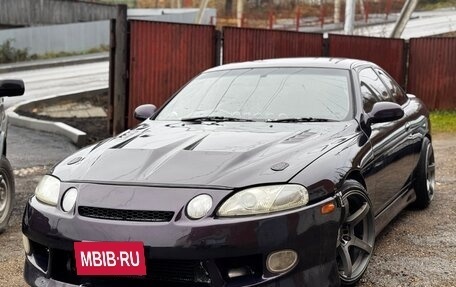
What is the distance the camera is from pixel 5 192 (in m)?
5.67

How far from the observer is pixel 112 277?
3309 mm

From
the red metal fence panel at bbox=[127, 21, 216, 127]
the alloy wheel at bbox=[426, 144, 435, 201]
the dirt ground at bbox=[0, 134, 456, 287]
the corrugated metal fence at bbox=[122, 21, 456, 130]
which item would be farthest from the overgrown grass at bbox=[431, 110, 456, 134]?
the alloy wheel at bbox=[426, 144, 435, 201]

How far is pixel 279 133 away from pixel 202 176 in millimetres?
906

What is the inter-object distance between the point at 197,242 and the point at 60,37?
93.7 ft

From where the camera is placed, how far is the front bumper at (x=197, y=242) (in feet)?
10.3

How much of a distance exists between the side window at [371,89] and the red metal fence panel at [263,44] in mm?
6744

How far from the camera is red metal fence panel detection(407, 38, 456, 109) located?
569 inches

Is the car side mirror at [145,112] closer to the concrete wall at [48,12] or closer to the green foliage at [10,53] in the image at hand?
the green foliage at [10,53]

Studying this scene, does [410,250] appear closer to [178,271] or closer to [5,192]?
[178,271]

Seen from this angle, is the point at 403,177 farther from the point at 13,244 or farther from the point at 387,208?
the point at 13,244

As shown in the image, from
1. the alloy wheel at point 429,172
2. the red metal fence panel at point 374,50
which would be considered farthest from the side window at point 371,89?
the red metal fence panel at point 374,50

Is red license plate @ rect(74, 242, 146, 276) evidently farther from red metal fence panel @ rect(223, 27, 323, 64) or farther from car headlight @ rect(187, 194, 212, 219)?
red metal fence panel @ rect(223, 27, 323, 64)

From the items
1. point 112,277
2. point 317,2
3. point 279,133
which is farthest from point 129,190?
point 317,2

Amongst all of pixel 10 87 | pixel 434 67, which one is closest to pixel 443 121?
pixel 434 67
